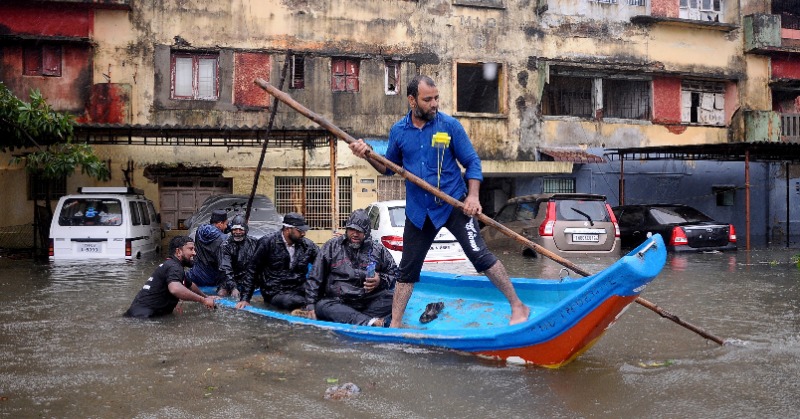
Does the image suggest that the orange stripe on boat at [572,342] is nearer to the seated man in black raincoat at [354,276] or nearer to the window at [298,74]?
the seated man in black raincoat at [354,276]

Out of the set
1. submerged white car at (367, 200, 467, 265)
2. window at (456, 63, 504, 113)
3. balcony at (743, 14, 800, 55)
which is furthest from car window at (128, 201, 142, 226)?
balcony at (743, 14, 800, 55)

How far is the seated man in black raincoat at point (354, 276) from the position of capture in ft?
23.4

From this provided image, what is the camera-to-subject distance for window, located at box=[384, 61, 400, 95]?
21.7m

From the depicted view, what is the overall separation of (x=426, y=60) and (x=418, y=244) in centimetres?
1658

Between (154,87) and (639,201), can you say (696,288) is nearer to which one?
(639,201)

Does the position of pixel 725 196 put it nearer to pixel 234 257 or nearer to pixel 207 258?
pixel 207 258

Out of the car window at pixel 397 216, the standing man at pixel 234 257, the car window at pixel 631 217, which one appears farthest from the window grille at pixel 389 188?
the standing man at pixel 234 257

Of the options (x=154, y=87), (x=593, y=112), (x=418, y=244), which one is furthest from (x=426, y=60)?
(x=418, y=244)

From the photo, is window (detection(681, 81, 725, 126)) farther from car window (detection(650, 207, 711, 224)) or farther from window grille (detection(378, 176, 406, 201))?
window grille (detection(378, 176, 406, 201))

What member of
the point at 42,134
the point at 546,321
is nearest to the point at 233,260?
the point at 546,321

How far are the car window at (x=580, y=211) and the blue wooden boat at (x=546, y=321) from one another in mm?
7524

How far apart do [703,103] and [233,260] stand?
67.0ft

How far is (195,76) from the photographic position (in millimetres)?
20453

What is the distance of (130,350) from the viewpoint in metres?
6.40
